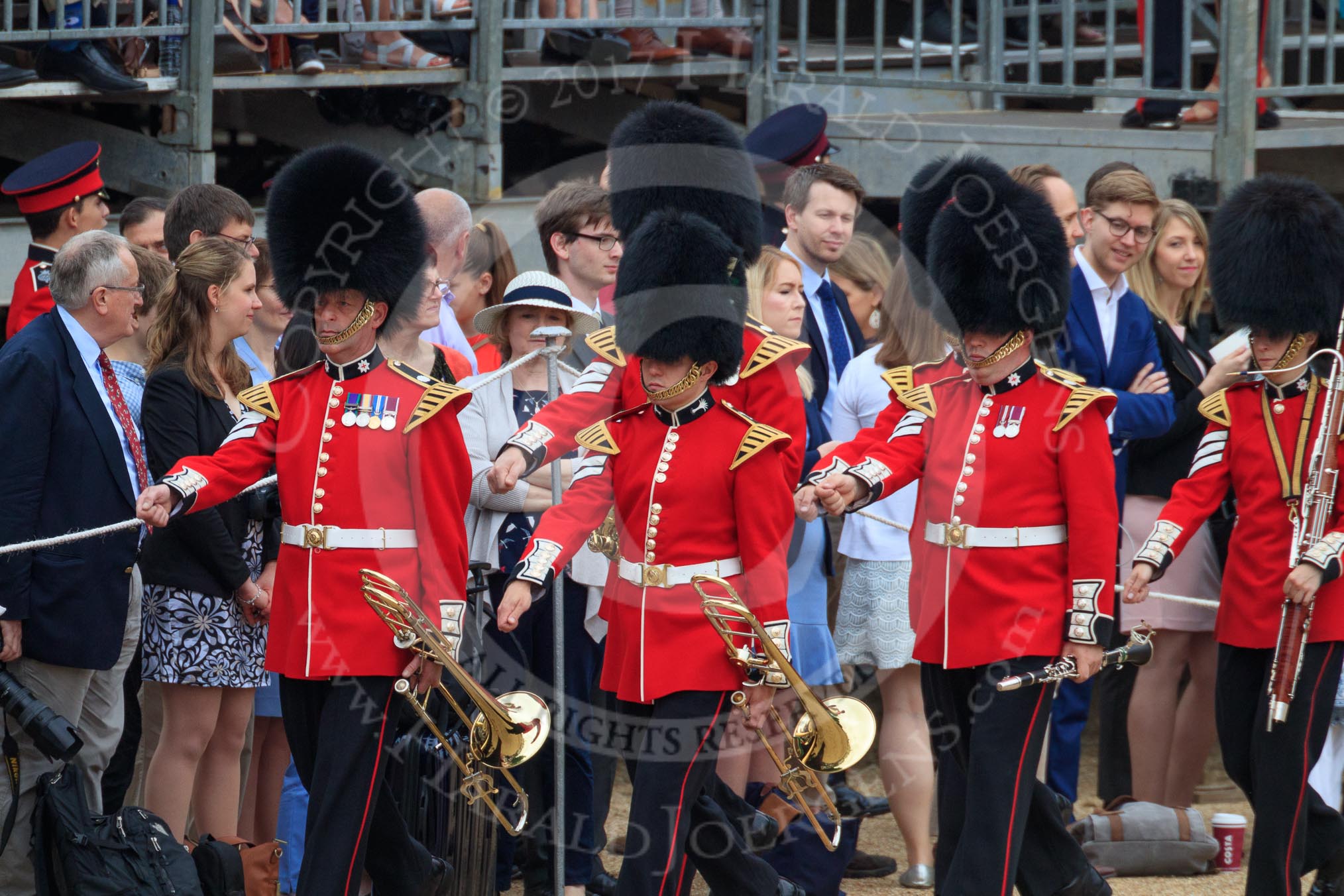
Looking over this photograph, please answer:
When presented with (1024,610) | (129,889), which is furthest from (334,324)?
(1024,610)

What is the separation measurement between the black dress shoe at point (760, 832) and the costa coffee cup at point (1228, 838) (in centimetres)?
154

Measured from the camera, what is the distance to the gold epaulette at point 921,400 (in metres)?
4.32

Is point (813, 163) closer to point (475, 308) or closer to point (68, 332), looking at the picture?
point (475, 308)

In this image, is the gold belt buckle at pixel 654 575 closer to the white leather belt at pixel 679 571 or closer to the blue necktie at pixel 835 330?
the white leather belt at pixel 679 571

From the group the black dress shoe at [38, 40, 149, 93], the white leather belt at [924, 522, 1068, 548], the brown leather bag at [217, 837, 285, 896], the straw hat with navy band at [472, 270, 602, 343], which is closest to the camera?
the white leather belt at [924, 522, 1068, 548]

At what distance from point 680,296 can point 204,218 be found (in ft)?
5.55

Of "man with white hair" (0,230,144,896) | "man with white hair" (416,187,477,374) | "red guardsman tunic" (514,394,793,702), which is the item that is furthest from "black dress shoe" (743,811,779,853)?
"man with white hair" (416,187,477,374)

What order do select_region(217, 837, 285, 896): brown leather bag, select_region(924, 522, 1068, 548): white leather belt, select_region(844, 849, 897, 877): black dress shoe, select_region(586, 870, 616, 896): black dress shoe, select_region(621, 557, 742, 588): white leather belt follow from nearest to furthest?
select_region(621, 557, 742, 588): white leather belt → select_region(924, 522, 1068, 548): white leather belt → select_region(217, 837, 285, 896): brown leather bag → select_region(586, 870, 616, 896): black dress shoe → select_region(844, 849, 897, 877): black dress shoe

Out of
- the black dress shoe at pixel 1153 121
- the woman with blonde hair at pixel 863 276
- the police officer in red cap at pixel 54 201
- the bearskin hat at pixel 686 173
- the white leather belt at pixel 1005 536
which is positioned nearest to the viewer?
the white leather belt at pixel 1005 536

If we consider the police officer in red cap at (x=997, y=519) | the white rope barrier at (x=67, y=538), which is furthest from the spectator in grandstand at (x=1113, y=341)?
the white rope barrier at (x=67, y=538)

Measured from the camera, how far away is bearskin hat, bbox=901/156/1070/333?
13.9 feet

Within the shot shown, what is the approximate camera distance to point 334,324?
4.09 metres

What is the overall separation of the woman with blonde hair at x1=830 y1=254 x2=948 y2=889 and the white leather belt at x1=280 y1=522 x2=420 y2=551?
151cm

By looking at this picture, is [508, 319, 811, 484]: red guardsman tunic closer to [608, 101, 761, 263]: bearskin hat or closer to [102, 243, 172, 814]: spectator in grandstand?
[608, 101, 761, 263]: bearskin hat
